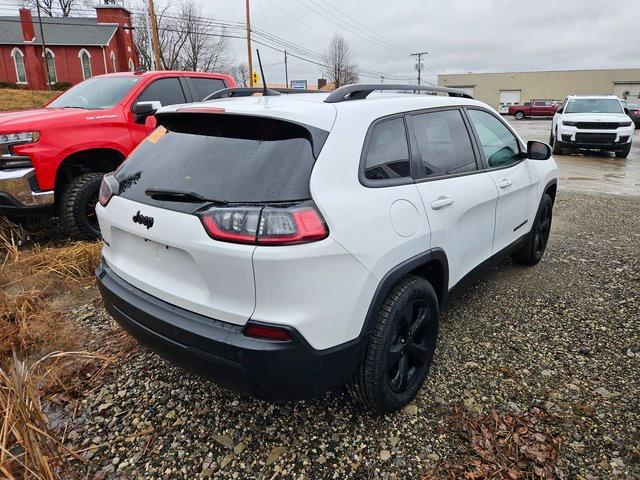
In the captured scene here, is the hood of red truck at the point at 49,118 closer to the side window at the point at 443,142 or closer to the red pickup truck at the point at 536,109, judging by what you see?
the side window at the point at 443,142

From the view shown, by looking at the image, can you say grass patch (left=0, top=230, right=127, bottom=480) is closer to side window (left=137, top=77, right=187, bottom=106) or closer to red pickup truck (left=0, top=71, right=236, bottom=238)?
red pickup truck (left=0, top=71, right=236, bottom=238)

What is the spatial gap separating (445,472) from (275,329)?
1.11 meters

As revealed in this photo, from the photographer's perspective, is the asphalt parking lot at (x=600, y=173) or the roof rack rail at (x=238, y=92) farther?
the asphalt parking lot at (x=600, y=173)

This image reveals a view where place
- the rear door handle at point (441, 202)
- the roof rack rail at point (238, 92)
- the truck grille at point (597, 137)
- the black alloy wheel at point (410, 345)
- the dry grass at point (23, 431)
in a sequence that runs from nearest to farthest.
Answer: the dry grass at point (23, 431), the black alloy wheel at point (410, 345), the rear door handle at point (441, 202), the roof rack rail at point (238, 92), the truck grille at point (597, 137)

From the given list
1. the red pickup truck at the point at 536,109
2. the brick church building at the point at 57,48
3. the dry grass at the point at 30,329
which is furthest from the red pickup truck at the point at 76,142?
the brick church building at the point at 57,48

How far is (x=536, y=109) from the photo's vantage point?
136 feet

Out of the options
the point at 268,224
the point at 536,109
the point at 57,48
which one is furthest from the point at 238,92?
the point at 57,48

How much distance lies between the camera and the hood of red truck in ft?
14.9

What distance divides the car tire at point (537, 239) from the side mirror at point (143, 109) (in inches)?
162

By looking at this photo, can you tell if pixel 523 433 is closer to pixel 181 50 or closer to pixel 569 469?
pixel 569 469

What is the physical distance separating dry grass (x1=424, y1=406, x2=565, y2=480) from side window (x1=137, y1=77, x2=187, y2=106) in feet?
16.2

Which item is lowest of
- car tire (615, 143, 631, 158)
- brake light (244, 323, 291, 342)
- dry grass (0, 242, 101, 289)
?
dry grass (0, 242, 101, 289)

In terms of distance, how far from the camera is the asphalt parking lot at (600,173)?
962 centimetres

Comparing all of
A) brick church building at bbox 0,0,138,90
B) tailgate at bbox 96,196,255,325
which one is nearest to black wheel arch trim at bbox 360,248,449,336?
tailgate at bbox 96,196,255,325
